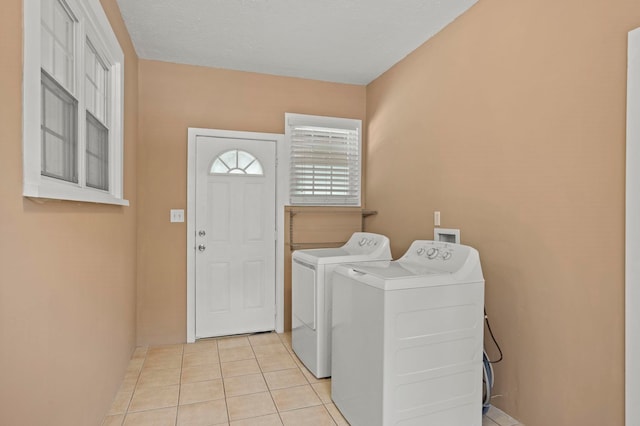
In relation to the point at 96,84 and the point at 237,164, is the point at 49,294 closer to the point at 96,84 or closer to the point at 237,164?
the point at 96,84

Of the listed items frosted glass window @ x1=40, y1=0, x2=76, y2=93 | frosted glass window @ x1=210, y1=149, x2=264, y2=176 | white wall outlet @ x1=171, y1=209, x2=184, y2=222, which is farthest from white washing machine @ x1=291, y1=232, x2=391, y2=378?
frosted glass window @ x1=40, y1=0, x2=76, y2=93

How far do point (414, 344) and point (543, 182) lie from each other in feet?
3.61

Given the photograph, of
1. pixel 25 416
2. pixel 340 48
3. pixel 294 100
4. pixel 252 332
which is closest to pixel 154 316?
pixel 252 332

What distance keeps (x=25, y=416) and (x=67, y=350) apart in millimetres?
414

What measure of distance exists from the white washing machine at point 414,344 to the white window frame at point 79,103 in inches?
57.0

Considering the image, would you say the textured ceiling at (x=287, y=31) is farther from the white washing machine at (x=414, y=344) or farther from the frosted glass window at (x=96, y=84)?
the white washing machine at (x=414, y=344)

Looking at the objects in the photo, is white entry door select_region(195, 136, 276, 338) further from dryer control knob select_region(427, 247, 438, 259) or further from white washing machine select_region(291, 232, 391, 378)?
dryer control knob select_region(427, 247, 438, 259)

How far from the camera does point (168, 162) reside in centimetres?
331

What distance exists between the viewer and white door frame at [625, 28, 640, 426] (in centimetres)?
149

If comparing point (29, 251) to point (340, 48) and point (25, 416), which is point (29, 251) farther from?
point (340, 48)

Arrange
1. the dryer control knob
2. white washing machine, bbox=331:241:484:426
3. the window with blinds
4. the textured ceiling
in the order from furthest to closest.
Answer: the window with blinds → the textured ceiling → the dryer control knob → white washing machine, bbox=331:241:484:426

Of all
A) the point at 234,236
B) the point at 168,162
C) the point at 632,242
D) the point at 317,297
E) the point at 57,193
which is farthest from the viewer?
the point at 234,236

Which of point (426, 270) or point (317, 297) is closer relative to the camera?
point (426, 270)

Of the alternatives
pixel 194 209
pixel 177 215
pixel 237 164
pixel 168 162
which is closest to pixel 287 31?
pixel 237 164
